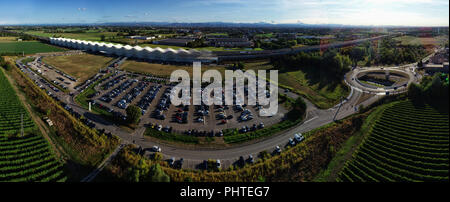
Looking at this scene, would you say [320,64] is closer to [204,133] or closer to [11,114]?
[204,133]

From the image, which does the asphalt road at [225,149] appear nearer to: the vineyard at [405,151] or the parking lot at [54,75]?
the vineyard at [405,151]

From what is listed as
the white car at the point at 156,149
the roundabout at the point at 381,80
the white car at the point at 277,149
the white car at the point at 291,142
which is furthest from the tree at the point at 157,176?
the roundabout at the point at 381,80

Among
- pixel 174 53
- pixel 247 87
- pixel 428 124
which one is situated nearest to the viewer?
pixel 428 124

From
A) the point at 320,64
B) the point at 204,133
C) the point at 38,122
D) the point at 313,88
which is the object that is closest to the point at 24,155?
the point at 38,122

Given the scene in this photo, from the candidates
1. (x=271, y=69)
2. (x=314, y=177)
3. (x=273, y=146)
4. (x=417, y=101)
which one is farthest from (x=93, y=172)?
(x=271, y=69)

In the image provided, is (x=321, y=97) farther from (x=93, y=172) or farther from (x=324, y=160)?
(x=93, y=172)
